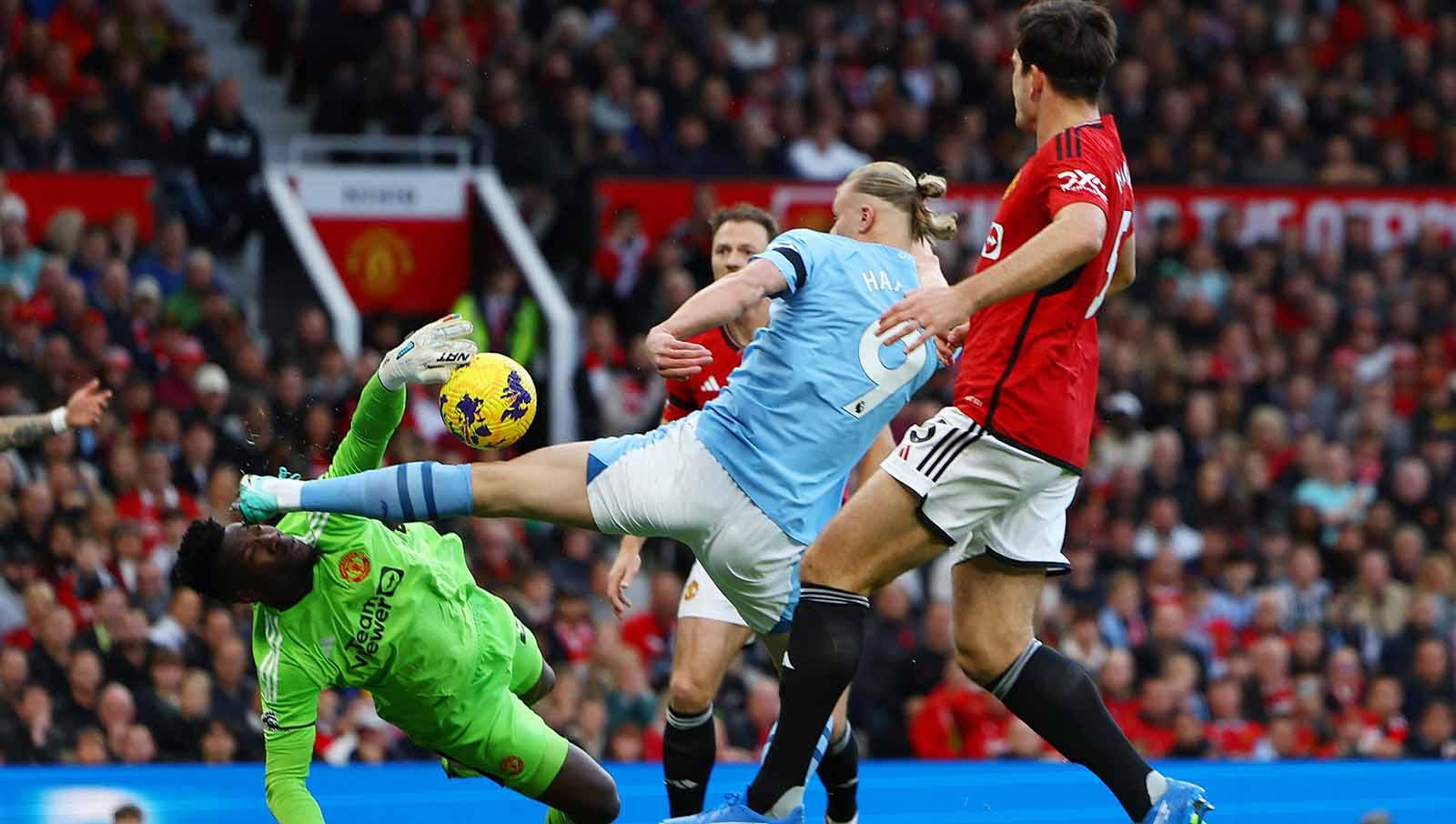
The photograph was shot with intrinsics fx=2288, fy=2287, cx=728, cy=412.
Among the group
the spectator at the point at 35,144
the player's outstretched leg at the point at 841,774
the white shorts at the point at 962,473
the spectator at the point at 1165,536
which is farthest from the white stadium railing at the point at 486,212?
the white shorts at the point at 962,473

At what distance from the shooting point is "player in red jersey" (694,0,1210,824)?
6.15 meters

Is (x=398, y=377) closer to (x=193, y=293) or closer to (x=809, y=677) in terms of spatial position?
(x=809, y=677)

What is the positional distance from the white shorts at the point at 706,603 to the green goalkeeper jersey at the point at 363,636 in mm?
835

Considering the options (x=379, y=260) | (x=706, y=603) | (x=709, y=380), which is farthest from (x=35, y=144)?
(x=706, y=603)

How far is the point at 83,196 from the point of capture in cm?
1484

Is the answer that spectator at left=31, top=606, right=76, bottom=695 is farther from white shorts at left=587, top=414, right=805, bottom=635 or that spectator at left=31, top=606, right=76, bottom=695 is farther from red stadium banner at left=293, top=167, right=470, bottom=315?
white shorts at left=587, top=414, right=805, bottom=635

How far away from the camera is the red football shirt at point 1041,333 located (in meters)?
6.13

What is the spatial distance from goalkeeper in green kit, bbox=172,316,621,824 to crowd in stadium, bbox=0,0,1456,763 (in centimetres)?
429

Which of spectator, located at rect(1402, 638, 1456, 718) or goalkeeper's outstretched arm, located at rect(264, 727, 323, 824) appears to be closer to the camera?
goalkeeper's outstretched arm, located at rect(264, 727, 323, 824)

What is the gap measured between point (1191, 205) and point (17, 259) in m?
8.26

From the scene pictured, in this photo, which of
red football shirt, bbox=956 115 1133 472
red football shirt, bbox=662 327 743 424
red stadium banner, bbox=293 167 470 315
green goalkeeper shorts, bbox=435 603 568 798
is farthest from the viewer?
red stadium banner, bbox=293 167 470 315

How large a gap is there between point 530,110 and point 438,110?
0.73 m

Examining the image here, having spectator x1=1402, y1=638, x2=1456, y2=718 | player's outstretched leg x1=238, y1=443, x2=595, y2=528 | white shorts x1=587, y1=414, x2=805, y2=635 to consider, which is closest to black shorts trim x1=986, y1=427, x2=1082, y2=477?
white shorts x1=587, y1=414, x2=805, y2=635

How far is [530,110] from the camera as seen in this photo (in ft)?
56.1
